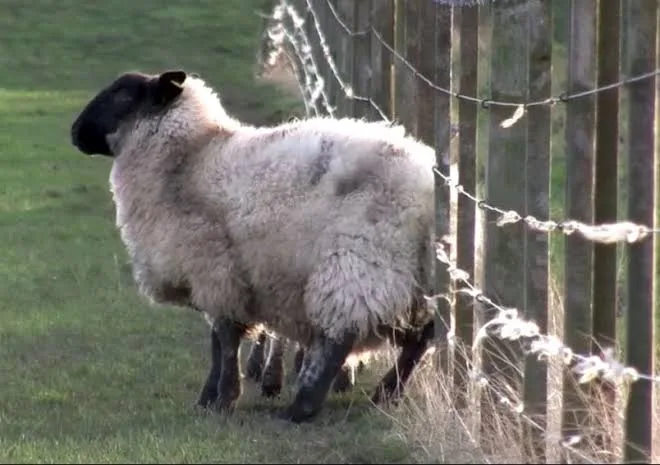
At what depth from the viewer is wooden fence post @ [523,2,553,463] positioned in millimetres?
6191

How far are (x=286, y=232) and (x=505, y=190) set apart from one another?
154 centimetres

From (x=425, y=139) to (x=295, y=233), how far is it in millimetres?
1195

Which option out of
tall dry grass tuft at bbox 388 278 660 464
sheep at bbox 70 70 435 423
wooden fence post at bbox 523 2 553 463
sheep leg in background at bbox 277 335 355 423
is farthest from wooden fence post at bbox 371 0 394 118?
wooden fence post at bbox 523 2 553 463

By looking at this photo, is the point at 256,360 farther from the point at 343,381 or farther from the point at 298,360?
the point at 343,381

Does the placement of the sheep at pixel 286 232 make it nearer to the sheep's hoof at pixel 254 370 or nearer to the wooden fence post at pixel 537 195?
the sheep's hoof at pixel 254 370

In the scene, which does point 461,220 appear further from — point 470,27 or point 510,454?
point 510,454

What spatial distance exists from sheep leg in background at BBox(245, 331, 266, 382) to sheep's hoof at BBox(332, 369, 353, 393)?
2.39 feet

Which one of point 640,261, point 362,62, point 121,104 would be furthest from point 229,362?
point 640,261

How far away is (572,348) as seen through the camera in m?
5.87

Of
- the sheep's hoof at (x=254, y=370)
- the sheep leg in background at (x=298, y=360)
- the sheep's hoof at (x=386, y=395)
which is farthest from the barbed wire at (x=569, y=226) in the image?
the sheep's hoof at (x=254, y=370)

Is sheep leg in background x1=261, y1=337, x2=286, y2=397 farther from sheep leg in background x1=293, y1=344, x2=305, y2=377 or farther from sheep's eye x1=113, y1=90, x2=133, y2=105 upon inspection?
sheep's eye x1=113, y1=90, x2=133, y2=105

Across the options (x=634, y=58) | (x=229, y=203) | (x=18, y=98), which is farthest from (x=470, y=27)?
(x=18, y=98)

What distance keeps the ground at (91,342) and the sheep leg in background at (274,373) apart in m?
0.10

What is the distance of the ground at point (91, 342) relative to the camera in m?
6.74
